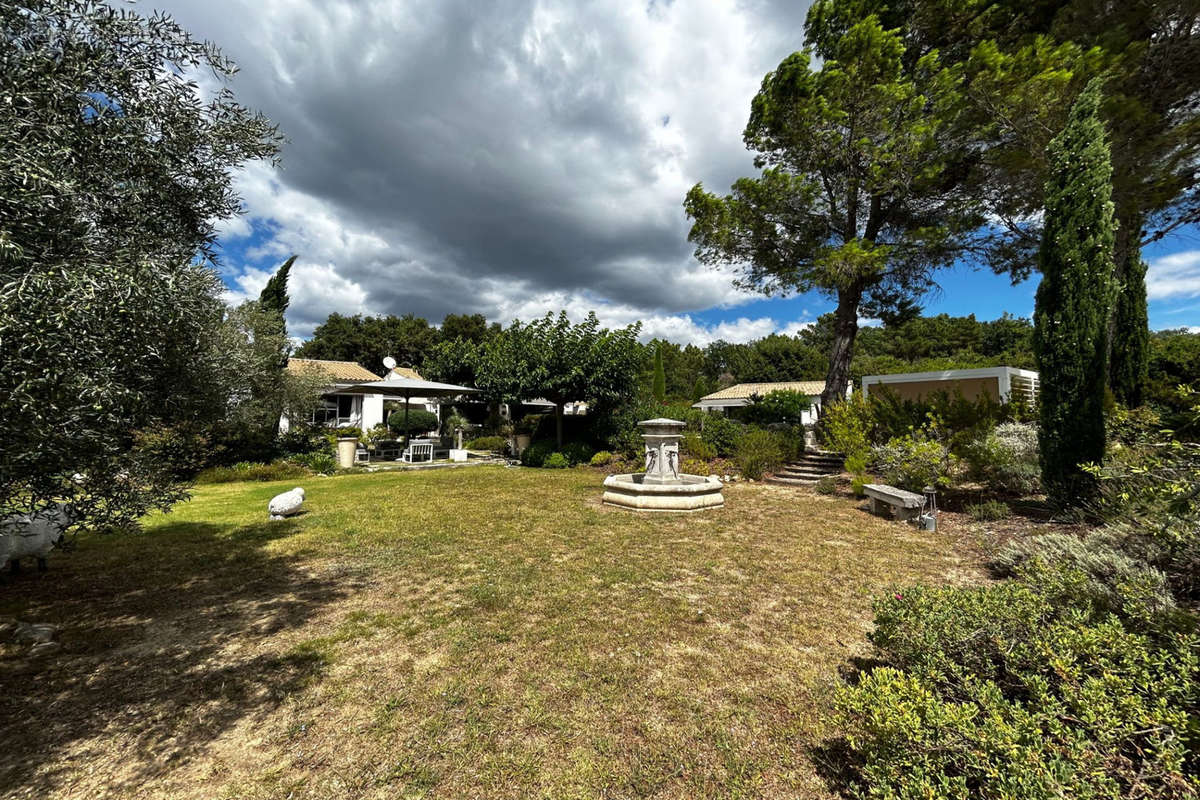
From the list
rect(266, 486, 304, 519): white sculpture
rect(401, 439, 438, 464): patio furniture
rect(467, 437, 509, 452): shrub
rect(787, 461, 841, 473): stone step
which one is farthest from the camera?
rect(467, 437, 509, 452): shrub

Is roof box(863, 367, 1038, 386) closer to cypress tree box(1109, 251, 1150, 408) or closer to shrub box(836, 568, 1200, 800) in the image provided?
cypress tree box(1109, 251, 1150, 408)

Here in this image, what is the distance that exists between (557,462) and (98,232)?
11.4 meters

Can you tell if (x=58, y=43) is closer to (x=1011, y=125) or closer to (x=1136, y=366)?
(x=1011, y=125)

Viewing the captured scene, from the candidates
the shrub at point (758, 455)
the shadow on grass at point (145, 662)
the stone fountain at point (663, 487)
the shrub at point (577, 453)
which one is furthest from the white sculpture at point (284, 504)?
the shrub at point (758, 455)

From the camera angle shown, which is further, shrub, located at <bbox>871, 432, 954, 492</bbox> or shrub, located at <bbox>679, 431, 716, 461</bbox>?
shrub, located at <bbox>679, 431, 716, 461</bbox>

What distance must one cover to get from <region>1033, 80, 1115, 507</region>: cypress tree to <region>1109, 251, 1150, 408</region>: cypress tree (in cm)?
827

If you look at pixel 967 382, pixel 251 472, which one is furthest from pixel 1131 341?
pixel 251 472

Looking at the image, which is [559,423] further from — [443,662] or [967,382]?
[967,382]

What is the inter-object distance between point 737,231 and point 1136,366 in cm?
1116

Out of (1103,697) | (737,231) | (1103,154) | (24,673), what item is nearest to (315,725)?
(24,673)

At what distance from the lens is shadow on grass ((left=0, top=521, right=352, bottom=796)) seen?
213 cm

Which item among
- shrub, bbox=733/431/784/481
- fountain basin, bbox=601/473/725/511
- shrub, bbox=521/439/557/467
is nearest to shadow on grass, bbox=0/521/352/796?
fountain basin, bbox=601/473/725/511

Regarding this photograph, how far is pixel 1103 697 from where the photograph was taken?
5.35 feet

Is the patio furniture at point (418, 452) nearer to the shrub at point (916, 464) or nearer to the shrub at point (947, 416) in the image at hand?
the shrub at point (916, 464)
